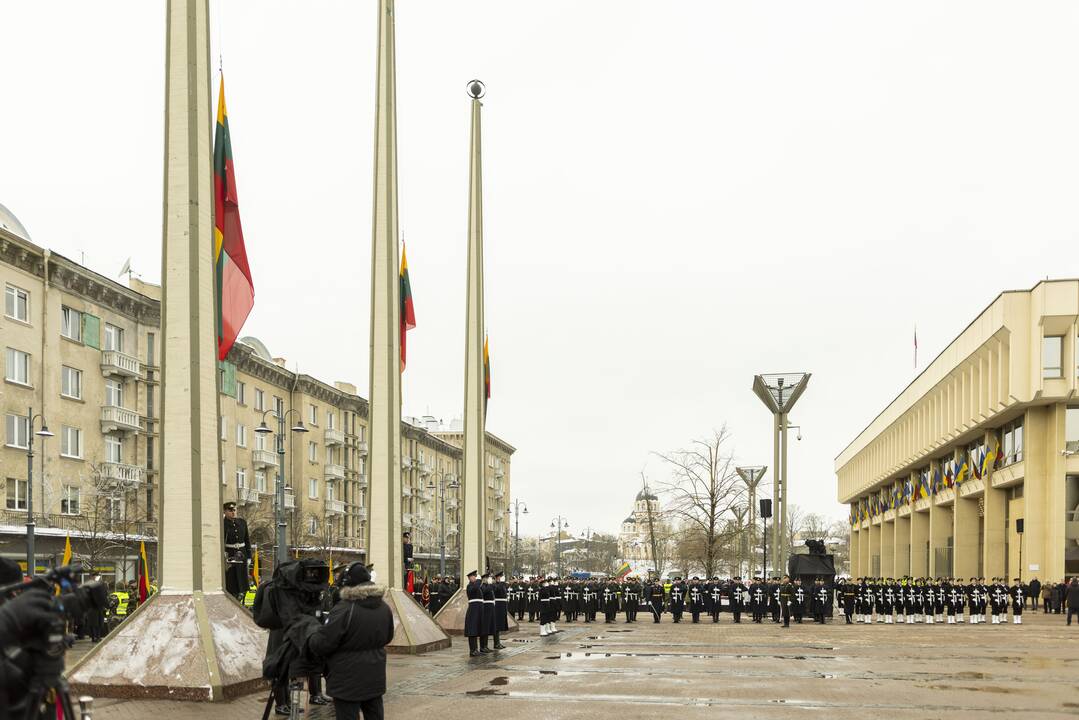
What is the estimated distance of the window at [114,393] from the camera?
49188 millimetres

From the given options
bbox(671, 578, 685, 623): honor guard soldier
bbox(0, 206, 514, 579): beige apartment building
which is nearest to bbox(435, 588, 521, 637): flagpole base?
bbox(0, 206, 514, 579): beige apartment building

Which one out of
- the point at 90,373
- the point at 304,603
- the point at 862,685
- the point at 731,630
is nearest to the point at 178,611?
the point at 304,603

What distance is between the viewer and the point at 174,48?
14.5 m

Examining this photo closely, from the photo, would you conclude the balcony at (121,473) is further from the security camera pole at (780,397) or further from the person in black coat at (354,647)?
the person in black coat at (354,647)

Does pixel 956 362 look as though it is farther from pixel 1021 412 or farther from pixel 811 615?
pixel 811 615

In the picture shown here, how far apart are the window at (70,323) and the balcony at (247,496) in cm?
1557

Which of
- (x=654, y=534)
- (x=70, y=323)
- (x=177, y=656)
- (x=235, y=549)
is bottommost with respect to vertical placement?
(x=654, y=534)

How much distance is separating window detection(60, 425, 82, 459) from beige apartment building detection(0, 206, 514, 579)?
2.1 inches

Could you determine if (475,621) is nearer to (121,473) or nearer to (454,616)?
(454,616)

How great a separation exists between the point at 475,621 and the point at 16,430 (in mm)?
29488

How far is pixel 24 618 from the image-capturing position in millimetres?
5711

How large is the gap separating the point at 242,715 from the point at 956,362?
52.4 meters

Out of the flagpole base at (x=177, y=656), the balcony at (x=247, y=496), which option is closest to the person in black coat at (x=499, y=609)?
the flagpole base at (x=177, y=656)

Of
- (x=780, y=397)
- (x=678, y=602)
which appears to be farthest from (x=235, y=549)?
(x=678, y=602)
